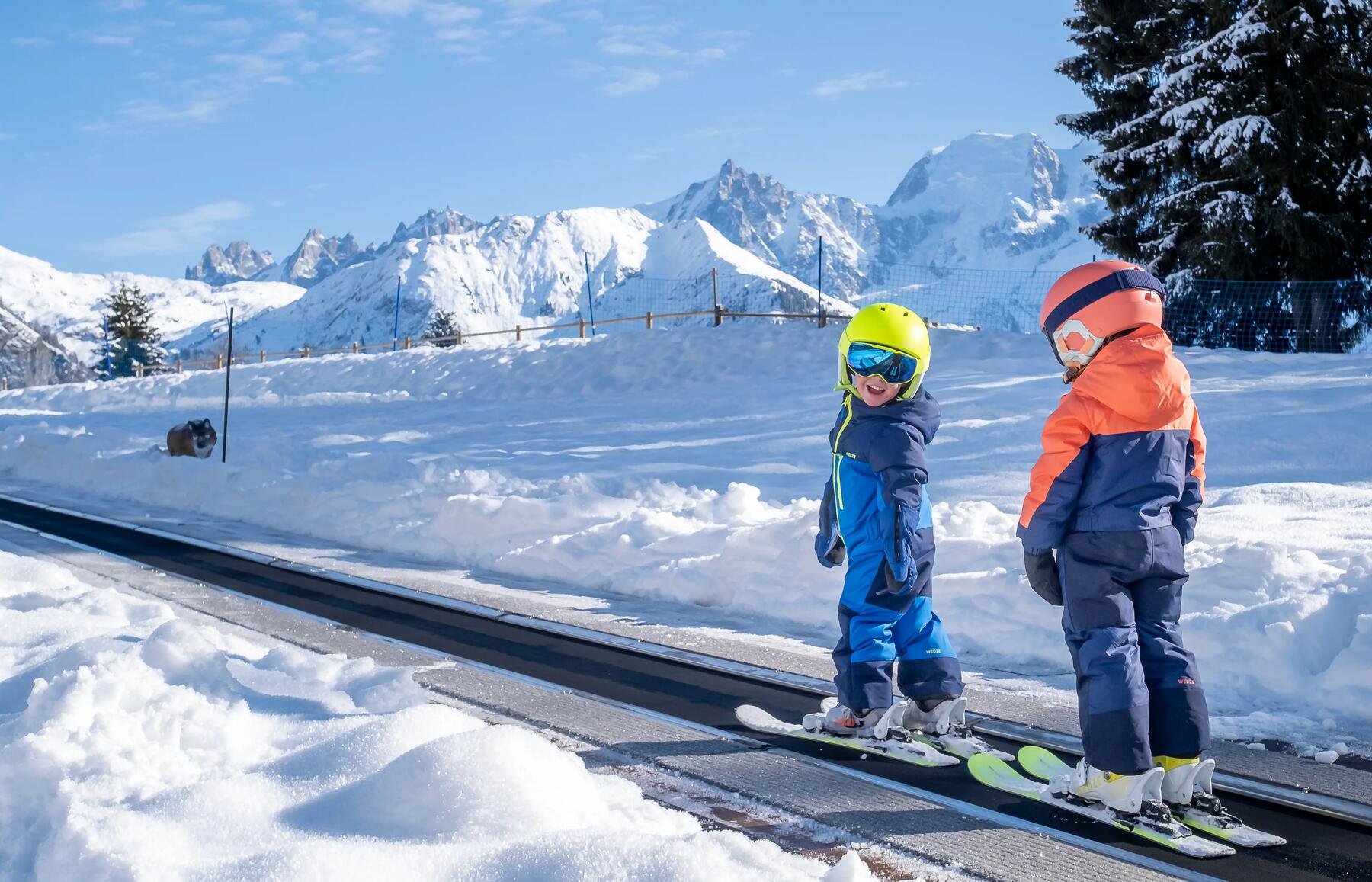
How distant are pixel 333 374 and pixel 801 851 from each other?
33.9m

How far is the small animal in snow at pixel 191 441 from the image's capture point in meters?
18.9

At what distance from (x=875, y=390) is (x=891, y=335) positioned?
270 millimetres

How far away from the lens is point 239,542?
12195 millimetres

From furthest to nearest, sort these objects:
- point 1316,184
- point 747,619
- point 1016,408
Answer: point 1316,184, point 1016,408, point 747,619

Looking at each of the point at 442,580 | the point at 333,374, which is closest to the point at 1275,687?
the point at 442,580

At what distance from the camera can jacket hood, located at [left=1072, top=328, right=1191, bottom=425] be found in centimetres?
409

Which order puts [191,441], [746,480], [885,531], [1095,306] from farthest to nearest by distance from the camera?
[191,441] → [746,480] → [885,531] → [1095,306]

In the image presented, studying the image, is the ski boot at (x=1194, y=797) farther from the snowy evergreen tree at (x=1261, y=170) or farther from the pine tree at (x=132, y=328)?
the pine tree at (x=132, y=328)

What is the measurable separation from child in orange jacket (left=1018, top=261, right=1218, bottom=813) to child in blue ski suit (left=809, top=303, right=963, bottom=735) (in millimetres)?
847

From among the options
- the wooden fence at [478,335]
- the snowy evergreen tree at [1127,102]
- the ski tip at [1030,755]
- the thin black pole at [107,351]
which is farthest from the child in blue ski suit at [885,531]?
the thin black pole at [107,351]

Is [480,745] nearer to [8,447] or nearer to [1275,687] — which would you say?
[1275,687]

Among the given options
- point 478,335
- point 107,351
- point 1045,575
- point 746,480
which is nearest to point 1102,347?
point 1045,575

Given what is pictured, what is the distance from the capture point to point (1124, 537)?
4.12 m

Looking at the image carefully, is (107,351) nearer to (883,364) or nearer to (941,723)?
(883,364)
